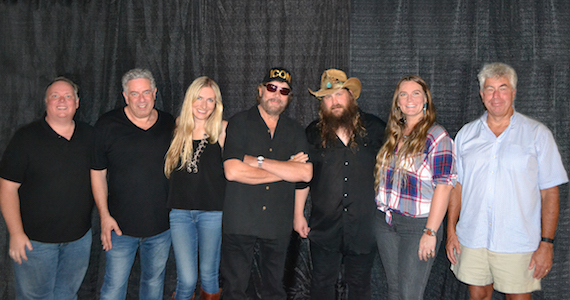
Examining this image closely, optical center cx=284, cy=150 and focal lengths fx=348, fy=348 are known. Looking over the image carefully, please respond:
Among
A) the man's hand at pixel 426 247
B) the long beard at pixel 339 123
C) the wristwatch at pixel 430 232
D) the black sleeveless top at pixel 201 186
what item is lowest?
the man's hand at pixel 426 247

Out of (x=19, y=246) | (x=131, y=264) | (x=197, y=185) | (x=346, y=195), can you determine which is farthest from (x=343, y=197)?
(x=19, y=246)

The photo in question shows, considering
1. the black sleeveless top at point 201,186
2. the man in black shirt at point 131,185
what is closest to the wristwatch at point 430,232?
the black sleeveless top at point 201,186

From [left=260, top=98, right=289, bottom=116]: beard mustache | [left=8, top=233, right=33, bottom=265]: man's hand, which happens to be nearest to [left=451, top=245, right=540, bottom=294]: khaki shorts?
[left=260, top=98, right=289, bottom=116]: beard mustache

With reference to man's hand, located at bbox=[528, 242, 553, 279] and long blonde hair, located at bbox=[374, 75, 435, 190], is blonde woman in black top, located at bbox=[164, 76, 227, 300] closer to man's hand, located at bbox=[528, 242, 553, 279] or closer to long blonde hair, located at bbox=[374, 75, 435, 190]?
long blonde hair, located at bbox=[374, 75, 435, 190]

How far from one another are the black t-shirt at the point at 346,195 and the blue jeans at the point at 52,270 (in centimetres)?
178

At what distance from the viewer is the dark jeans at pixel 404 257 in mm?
2305

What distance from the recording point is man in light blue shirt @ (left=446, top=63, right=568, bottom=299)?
91.8 inches

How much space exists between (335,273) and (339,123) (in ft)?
3.73

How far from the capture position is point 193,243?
2.60 m

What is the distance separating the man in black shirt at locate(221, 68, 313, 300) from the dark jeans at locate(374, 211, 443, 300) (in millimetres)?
690

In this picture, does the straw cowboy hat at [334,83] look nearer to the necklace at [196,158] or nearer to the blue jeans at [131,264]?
the necklace at [196,158]

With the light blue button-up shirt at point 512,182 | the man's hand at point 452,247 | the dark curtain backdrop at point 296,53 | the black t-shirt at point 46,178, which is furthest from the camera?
the dark curtain backdrop at point 296,53

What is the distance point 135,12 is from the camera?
10.7 ft

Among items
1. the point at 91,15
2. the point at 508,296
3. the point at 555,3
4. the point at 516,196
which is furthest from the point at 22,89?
the point at 555,3
